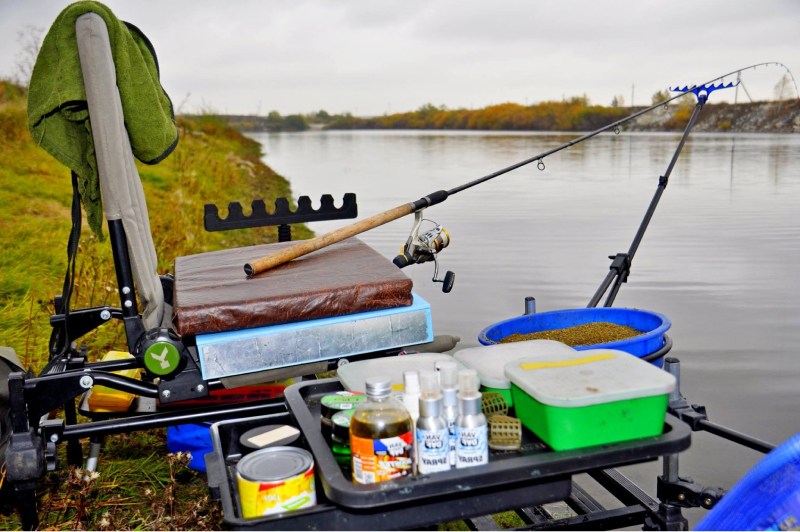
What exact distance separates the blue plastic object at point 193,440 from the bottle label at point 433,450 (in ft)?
5.64

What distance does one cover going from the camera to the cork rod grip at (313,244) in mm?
2602

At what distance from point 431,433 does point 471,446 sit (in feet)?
0.30

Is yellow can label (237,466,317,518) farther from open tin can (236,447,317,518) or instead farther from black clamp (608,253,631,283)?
black clamp (608,253,631,283)

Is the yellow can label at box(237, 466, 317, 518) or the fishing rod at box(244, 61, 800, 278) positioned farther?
the fishing rod at box(244, 61, 800, 278)

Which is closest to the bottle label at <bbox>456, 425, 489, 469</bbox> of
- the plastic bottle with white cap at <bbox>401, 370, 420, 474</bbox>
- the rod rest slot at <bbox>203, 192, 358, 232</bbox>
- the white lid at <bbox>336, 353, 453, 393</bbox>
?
the plastic bottle with white cap at <bbox>401, 370, 420, 474</bbox>

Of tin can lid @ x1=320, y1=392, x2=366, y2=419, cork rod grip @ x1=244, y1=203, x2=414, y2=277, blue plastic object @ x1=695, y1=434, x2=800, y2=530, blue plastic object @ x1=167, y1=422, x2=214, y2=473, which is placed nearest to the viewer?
blue plastic object @ x1=695, y1=434, x2=800, y2=530

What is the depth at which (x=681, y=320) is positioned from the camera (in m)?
5.98

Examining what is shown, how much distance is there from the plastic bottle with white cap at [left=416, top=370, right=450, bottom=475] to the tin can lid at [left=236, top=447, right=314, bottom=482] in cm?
26

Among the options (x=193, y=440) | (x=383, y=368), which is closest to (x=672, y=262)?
(x=193, y=440)

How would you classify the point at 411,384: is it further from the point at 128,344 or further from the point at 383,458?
the point at 128,344

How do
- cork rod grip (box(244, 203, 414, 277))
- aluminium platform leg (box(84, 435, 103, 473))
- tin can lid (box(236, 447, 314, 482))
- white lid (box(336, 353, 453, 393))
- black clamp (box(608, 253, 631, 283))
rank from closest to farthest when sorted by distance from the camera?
tin can lid (box(236, 447, 314, 482)) → white lid (box(336, 353, 453, 393)) → cork rod grip (box(244, 203, 414, 277)) → aluminium platform leg (box(84, 435, 103, 473)) → black clamp (box(608, 253, 631, 283))

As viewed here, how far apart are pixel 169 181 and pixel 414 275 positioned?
4.93 meters

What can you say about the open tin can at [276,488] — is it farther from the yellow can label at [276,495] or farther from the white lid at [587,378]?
the white lid at [587,378]

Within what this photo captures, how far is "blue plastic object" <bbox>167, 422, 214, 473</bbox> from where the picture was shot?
2.95m
